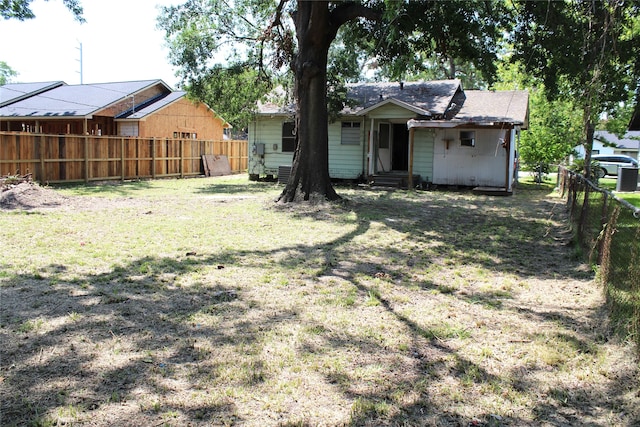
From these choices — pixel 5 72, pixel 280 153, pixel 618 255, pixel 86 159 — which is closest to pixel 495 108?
pixel 280 153

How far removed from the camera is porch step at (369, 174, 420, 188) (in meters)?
19.7

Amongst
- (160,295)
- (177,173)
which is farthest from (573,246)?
(177,173)

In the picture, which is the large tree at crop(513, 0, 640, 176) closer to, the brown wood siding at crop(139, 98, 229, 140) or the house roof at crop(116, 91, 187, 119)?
the brown wood siding at crop(139, 98, 229, 140)

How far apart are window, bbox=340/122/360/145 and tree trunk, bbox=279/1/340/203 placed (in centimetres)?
822

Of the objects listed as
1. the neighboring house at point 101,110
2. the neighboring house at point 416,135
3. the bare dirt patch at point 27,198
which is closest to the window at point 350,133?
the neighboring house at point 416,135

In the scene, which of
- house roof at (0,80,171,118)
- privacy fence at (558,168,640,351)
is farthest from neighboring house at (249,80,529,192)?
privacy fence at (558,168,640,351)

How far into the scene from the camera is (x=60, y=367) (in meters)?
3.67

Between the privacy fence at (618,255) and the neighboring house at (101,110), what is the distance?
23.6 meters

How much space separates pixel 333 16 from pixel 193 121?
66.7ft

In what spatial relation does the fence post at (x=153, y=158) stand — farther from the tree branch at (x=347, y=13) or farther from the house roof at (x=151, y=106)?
the tree branch at (x=347, y=13)

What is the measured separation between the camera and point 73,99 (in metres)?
28.0

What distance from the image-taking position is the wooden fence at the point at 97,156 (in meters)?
16.6

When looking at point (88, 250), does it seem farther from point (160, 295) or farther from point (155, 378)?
point (155, 378)

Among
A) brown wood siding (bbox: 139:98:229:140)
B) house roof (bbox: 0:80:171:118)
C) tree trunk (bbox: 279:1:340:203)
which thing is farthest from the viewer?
brown wood siding (bbox: 139:98:229:140)
